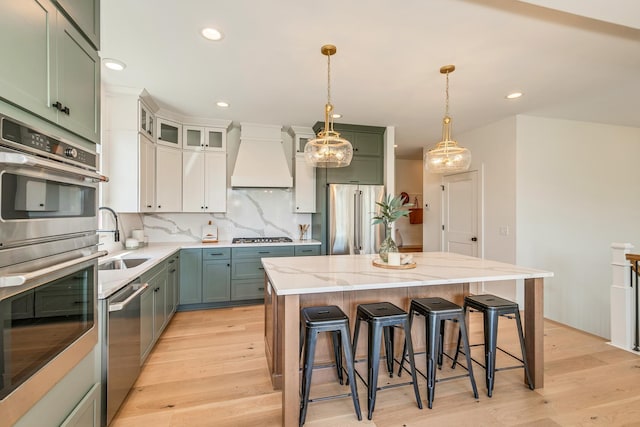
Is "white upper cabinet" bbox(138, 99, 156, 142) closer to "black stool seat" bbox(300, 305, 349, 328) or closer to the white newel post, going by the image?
"black stool seat" bbox(300, 305, 349, 328)

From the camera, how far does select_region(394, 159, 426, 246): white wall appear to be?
7.07 m

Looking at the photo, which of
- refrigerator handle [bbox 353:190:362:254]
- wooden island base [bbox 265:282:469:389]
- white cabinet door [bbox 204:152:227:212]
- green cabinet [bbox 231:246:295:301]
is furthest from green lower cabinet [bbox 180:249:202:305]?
refrigerator handle [bbox 353:190:362:254]

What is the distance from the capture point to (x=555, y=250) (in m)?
4.01

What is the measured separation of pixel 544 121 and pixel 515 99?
110cm

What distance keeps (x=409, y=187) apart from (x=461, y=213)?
2.39m

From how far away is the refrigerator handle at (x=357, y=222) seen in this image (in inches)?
164

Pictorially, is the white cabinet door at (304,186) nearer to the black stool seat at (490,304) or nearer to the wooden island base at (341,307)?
the wooden island base at (341,307)

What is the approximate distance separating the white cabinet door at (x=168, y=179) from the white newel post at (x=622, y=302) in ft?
16.7

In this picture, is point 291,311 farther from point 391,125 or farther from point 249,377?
point 391,125

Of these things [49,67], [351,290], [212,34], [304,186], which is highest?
[212,34]

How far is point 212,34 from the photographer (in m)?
2.09

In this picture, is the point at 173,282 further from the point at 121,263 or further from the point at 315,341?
the point at 315,341

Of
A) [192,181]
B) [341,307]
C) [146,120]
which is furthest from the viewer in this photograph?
[192,181]

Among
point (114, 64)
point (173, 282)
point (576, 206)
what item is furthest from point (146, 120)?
point (576, 206)
